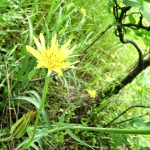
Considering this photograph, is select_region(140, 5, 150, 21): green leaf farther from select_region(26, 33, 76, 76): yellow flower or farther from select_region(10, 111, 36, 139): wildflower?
select_region(10, 111, 36, 139): wildflower

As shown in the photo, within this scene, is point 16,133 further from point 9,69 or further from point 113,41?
point 113,41

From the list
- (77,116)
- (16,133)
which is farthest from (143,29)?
(77,116)

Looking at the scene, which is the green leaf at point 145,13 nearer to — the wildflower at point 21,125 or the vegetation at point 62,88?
the vegetation at point 62,88

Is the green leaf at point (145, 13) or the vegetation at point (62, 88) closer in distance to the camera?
the green leaf at point (145, 13)

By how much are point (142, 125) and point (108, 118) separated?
0.53m

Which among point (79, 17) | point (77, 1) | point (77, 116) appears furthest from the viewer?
point (79, 17)

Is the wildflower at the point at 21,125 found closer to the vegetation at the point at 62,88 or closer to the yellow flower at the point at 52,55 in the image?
the yellow flower at the point at 52,55

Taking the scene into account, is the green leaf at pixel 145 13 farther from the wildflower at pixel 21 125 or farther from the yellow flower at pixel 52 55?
the wildflower at pixel 21 125

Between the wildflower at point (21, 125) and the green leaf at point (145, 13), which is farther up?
the green leaf at point (145, 13)

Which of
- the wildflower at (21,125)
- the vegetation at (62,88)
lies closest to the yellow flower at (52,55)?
the wildflower at (21,125)

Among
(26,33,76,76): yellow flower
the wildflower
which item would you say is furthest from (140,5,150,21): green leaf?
the wildflower

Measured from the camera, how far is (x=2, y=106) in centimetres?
92

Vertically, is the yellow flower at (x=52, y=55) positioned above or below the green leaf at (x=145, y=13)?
below

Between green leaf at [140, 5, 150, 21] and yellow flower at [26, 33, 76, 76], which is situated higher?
green leaf at [140, 5, 150, 21]
